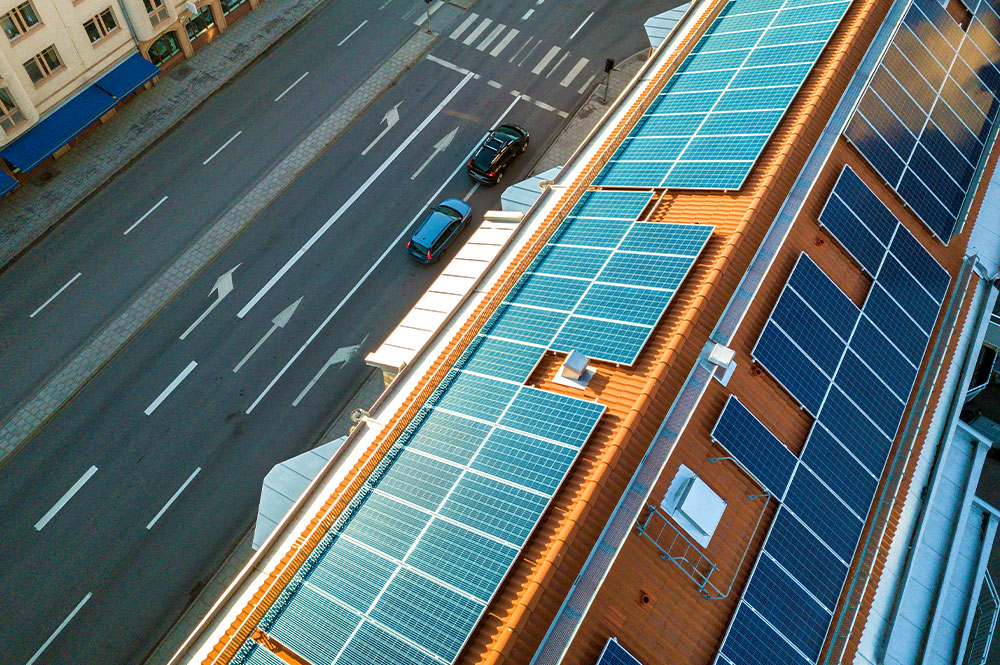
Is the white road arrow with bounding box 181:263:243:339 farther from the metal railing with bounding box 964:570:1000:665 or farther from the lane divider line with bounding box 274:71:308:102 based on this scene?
the metal railing with bounding box 964:570:1000:665

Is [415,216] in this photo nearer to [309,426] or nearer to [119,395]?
[309,426]

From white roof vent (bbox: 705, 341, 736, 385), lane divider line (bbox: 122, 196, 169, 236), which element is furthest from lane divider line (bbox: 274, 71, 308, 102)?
white roof vent (bbox: 705, 341, 736, 385)

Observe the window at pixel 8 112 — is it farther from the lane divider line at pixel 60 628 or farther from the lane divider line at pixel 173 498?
the lane divider line at pixel 60 628

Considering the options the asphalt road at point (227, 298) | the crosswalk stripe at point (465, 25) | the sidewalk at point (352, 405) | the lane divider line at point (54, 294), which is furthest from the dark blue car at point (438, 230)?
the lane divider line at point (54, 294)

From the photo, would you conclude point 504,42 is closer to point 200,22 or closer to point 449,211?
point 449,211

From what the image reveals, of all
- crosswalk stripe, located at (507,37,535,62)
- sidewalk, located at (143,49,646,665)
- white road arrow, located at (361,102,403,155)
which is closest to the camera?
sidewalk, located at (143,49,646,665)
